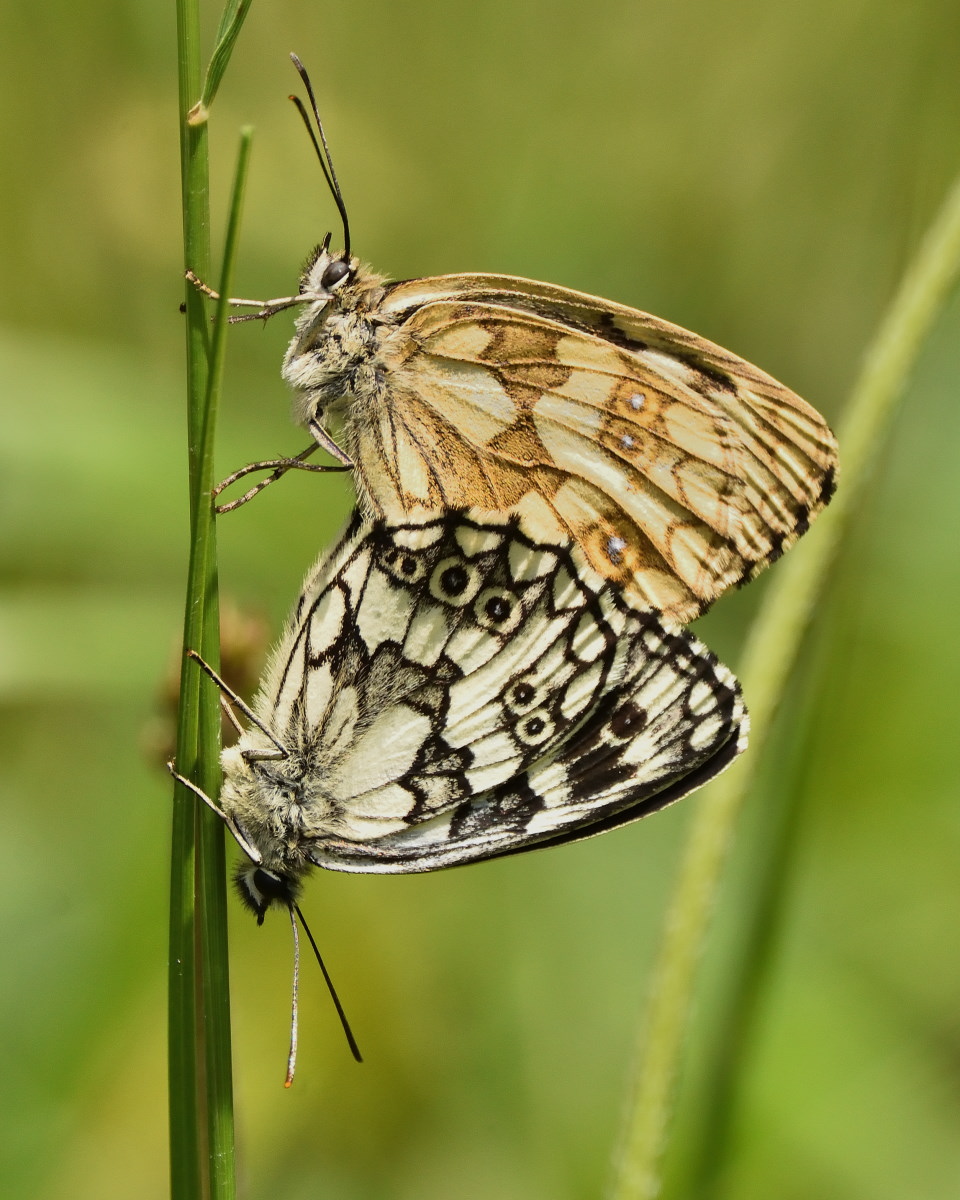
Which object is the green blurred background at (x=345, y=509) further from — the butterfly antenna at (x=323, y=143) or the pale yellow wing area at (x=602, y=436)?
the butterfly antenna at (x=323, y=143)

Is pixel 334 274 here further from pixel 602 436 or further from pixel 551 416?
pixel 602 436

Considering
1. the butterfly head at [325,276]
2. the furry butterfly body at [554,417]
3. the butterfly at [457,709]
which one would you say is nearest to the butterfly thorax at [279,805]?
the butterfly at [457,709]

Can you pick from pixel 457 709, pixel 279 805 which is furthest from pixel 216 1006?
pixel 457 709

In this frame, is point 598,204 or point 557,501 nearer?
point 557,501

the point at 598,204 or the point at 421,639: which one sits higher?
the point at 598,204

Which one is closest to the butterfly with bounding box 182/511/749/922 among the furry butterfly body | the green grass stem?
the furry butterfly body

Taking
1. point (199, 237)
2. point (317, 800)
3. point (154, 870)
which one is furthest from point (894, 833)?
point (199, 237)

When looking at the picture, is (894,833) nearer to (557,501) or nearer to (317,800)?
(557,501)
